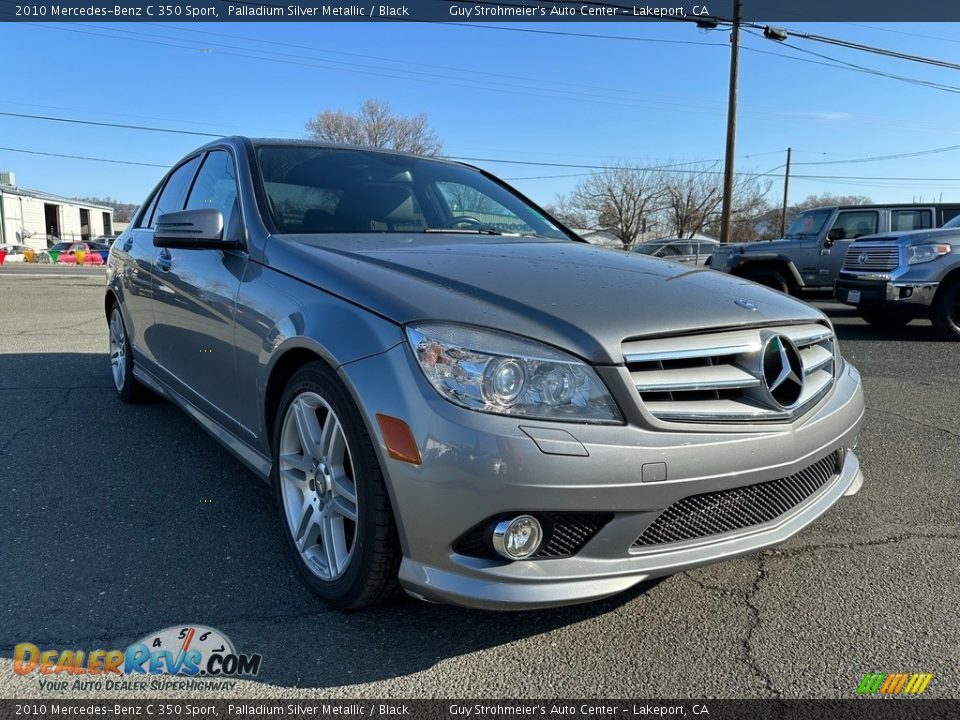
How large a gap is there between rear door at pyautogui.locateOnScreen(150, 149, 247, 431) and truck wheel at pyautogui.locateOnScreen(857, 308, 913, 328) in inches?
326

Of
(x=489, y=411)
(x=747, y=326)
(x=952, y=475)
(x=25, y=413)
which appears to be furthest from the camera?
(x=25, y=413)

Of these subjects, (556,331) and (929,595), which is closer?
(556,331)

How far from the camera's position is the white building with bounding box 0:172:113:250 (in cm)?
5422

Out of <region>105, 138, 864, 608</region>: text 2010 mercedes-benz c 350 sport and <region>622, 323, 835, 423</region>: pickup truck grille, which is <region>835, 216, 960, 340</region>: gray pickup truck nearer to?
<region>105, 138, 864, 608</region>: text 2010 mercedes-benz c 350 sport

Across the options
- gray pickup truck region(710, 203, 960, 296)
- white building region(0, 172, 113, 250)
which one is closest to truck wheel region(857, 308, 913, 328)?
gray pickup truck region(710, 203, 960, 296)

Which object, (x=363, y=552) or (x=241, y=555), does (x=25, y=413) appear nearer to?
(x=241, y=555)

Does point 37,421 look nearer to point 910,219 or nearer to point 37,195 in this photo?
point 910,219

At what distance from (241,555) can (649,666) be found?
155 centimetres

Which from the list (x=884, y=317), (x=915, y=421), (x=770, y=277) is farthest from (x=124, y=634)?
(x=770, y=277)

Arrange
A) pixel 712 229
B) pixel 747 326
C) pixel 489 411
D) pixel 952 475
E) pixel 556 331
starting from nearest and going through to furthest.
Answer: pixel 489 411 < pixel 556 331 < pixel 747 326 < pixel 952 475 < pixel 712 229

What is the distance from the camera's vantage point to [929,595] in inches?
93.0

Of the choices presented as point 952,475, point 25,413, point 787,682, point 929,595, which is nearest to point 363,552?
point 787,682

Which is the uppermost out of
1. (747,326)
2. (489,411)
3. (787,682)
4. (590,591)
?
(747,326)

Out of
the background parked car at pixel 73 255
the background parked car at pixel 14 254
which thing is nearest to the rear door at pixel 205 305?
the background parked car at pixel 73 255
